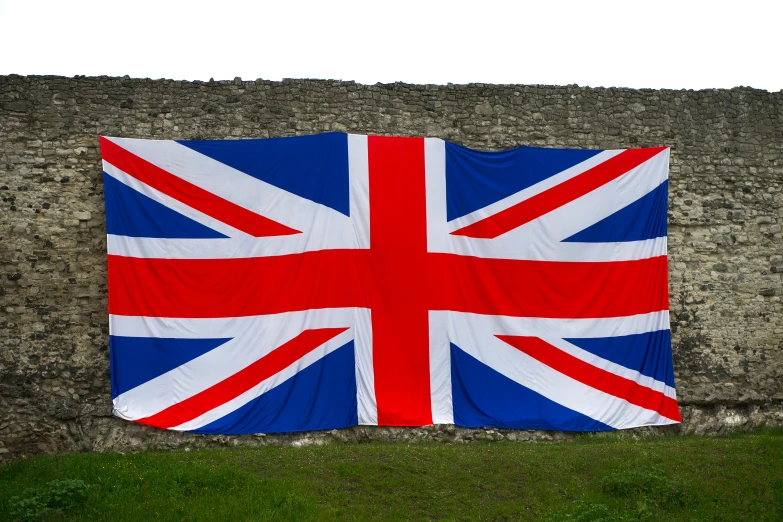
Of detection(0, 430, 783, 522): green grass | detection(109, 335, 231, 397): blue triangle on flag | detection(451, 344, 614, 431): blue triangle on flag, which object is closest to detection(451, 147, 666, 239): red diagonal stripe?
detection(451, 344, 614, 431): blue triangle on flag

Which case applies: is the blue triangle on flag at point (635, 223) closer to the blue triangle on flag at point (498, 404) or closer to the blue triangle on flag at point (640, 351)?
the blue triangle on flag at point (640, 351)

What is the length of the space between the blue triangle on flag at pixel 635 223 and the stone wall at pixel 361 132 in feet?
0.85

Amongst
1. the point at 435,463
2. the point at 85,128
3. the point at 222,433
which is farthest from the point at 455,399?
the point at 85,128

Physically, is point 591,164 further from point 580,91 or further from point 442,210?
point 442,210

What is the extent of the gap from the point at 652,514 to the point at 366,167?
4.79 meters

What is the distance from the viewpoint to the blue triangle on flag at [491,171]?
32.4ft

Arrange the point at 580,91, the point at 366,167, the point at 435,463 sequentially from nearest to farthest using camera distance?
the point at 435,463
the point at 366,167
the point at 580,91

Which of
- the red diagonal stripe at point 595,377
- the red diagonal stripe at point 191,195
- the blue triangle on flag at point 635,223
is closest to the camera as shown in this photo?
the red diagonal stripe at point 191,195

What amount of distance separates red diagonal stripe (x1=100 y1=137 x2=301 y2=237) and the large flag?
0.02 m

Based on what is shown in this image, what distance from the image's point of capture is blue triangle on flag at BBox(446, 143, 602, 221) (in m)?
9.88

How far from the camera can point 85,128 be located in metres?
9.61

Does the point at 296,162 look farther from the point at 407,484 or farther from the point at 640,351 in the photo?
the point at 640,351

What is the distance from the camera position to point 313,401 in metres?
9.34

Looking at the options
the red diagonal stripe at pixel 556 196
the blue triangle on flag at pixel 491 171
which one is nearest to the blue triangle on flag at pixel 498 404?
the red diagonal stripe at pixel 556 196
